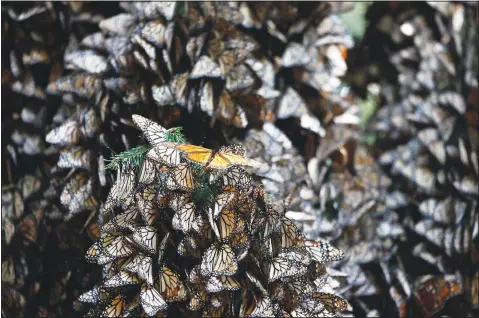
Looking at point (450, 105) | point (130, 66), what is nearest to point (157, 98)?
point (130, 66)

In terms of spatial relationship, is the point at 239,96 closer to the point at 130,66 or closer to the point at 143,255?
the point at 130,66

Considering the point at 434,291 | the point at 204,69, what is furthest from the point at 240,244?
the point at 434,291

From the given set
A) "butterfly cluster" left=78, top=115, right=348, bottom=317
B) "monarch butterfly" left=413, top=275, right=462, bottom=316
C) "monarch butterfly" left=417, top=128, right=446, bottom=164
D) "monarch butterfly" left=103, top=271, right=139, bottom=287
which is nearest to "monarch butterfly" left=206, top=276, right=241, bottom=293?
"butterfly cluster" left=78, top=115, right=348, bottom=317

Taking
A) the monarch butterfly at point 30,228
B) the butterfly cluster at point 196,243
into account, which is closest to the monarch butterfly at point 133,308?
the butterfly cluster at point 196,243

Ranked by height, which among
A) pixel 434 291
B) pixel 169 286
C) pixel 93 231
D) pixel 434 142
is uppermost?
pixel 434 142

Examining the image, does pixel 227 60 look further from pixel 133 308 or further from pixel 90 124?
pixel 133 308

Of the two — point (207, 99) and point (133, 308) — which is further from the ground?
point (207, 99)

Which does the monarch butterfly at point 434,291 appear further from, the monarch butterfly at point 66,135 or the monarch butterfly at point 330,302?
the monarch butterfly at point 66,135
